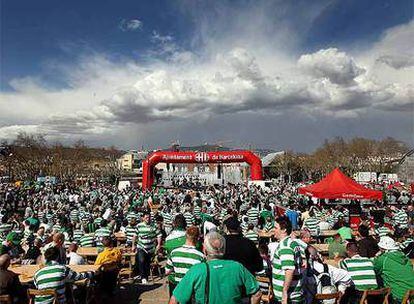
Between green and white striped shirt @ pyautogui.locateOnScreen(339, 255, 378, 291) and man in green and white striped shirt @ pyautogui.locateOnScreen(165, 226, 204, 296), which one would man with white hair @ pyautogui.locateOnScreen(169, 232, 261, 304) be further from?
green and white striped shirt @ pyautogui.locateOnScreen(339, 255, 378, 291)

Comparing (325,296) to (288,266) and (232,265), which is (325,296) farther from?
(232,265)

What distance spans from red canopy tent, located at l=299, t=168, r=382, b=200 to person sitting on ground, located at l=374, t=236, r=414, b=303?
8.70 m

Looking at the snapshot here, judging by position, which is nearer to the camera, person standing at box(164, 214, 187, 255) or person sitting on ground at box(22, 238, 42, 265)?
person standing at box(164, 214, 187, 255)

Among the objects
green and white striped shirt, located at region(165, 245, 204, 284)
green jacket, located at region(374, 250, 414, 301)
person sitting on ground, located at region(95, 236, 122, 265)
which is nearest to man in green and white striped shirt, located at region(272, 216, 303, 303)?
green and white striped shirt, located at region(165, 245, 204, 284)

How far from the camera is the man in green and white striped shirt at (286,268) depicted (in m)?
4.27

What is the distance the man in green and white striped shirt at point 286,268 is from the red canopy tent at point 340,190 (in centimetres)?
1042

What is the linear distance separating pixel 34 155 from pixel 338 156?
58.6 metres

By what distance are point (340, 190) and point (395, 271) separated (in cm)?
919

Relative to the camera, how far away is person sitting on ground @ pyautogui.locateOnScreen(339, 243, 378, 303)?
18.0 feet

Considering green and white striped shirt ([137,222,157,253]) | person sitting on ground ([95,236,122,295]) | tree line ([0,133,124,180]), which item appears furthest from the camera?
tree line ([0,133,124,180])

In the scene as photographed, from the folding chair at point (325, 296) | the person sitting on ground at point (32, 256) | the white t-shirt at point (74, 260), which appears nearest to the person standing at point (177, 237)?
the folding chair at point (325, 296)

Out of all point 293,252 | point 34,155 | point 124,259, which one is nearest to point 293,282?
point 293,252

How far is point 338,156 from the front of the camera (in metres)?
80.8

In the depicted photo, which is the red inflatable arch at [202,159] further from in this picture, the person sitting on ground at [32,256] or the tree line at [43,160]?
the tree line at [43,160]
